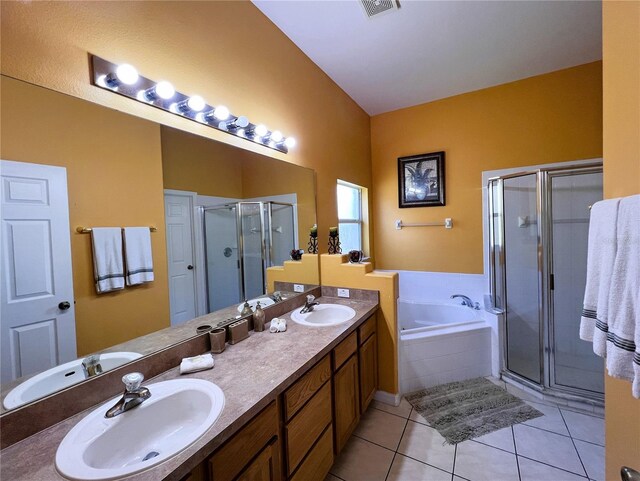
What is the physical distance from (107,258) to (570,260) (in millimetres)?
3458

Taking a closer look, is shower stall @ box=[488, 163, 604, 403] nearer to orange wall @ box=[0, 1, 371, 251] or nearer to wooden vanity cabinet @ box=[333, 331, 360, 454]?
wooden vanity cabinet @ box=[333, 331, 360, 454]

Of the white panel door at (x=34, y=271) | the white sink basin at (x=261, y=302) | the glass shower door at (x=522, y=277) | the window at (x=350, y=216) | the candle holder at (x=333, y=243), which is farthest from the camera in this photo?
the window at (x=350, y=216)

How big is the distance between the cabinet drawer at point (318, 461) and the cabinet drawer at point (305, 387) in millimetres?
280

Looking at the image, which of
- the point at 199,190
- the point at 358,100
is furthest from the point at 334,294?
the point at 358,100

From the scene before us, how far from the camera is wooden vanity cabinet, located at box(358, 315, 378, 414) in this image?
1858mm

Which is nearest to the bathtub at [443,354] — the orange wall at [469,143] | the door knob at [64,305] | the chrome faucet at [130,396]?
the orange wall at [469,143]

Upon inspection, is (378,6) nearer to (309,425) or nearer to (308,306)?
(308,306)

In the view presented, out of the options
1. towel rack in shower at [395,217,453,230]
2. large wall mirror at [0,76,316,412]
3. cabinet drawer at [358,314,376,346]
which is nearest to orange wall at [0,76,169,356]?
large wall mirror at [0,76,316,412]

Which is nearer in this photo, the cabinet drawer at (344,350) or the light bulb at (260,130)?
Answer: the cabinet drawer at (344,350)

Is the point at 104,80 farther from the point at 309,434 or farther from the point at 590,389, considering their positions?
the point at 590,389

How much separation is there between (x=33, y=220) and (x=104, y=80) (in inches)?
24.2

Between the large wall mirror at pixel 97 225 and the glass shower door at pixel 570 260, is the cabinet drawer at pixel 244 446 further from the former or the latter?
the glass shower door at pixel 570 260

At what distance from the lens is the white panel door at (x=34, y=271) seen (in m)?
0.81

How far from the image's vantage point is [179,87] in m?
1.36
